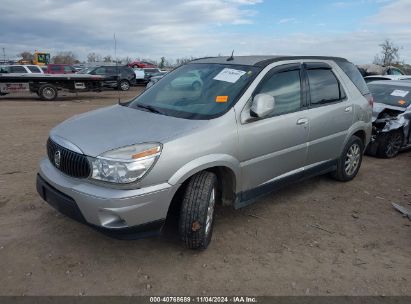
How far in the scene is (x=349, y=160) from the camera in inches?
219

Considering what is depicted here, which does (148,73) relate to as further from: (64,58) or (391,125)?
(64,58)

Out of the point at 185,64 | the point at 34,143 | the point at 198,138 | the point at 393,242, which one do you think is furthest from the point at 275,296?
the point at 34,143

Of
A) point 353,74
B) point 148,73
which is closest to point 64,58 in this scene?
point 148,73

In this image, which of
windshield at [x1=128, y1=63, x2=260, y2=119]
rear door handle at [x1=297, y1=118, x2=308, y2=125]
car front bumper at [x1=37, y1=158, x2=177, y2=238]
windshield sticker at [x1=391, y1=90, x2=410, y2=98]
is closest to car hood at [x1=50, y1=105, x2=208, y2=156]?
windshield at [x1=128, y1=63, x2=260, y2=119]

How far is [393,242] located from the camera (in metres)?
3.89

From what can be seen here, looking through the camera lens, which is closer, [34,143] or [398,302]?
[398,302]

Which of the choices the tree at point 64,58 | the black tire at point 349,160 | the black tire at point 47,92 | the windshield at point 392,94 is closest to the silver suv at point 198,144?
the black tire at point 349,160

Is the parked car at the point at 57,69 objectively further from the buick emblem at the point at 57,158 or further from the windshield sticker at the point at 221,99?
the windshield sticker at the point at 221,99

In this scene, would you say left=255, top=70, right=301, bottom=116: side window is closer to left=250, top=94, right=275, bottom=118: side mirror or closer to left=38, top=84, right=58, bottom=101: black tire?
left=250, top=94, right=275, bottom=118: side mirror

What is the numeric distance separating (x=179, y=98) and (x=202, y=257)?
1.68 metres

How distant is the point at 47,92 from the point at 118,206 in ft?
54.5

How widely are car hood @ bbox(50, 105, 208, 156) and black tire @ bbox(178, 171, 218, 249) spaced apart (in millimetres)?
480

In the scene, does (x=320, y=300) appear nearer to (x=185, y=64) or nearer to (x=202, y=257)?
(x=202, y=257)

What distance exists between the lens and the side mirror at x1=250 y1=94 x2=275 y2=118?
12.0 ft
